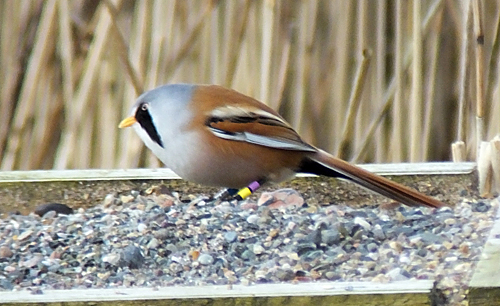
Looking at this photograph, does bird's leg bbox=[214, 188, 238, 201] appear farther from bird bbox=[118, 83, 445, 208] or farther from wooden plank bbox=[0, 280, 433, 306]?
wooden plank bbox=[0, 280, 433, 306]

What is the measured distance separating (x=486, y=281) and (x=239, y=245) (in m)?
0.59

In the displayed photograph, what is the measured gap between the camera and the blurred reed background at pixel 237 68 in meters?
2.74

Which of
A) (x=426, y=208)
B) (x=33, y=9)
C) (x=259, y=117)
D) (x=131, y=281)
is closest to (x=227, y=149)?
(x=259, y=117)

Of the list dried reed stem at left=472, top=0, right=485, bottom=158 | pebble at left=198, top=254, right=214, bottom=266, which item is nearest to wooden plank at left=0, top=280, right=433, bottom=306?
pebble at left=198, top=254, right=214, bottom=266

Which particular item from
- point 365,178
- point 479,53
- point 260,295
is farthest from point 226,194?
point 260,295

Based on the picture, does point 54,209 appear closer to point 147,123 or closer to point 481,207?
point 147,123

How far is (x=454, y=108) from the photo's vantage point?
2.94 m

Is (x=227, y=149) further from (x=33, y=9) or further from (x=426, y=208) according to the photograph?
(x=33, y=9)

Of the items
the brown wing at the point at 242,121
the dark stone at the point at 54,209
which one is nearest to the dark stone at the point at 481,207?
the brown wing at the point at 242,121

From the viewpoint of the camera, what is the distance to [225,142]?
82.9 inches

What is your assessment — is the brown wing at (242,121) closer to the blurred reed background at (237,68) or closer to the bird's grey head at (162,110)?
the bird's grey head at (162,110)

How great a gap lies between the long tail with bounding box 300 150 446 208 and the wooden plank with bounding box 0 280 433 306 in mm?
767

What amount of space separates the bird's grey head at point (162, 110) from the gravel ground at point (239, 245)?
0.64 ft

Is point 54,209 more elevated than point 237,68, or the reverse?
point 237,68
